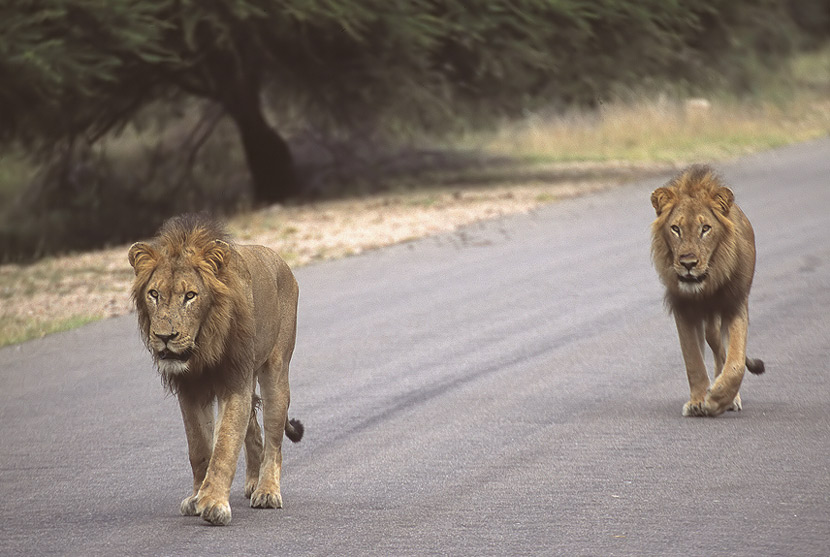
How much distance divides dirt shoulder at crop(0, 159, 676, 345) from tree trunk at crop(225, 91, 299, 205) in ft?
10.2

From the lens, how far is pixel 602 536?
5.55m

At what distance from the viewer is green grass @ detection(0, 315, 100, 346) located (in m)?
11.4

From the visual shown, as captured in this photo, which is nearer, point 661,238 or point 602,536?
point 602,536

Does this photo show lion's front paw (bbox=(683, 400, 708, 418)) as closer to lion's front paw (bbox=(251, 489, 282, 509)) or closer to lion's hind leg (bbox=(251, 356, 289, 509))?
lion's hind leg (bbox=(251, 356, 289, 509))

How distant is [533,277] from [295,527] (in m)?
7.67

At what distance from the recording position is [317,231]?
1686 cm

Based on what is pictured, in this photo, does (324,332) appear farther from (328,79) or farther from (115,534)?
(328,79)

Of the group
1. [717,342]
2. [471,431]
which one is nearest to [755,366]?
[717,342]

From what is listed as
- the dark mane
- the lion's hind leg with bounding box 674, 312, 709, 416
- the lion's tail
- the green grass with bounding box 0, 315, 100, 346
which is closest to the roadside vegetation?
the green grass with bounding box 0, 315, 100, 346

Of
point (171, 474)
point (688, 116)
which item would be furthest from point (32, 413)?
point (688, 116)

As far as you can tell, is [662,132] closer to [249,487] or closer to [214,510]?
[249,487]

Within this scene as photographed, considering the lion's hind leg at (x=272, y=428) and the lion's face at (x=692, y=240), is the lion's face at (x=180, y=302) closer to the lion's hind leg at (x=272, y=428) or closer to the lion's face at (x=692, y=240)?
the lion's hind leg at (x=272, y=428)

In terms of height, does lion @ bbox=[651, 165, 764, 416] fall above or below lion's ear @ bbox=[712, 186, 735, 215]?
below

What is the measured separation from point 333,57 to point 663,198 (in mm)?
14557
